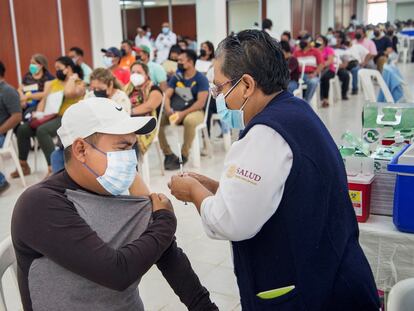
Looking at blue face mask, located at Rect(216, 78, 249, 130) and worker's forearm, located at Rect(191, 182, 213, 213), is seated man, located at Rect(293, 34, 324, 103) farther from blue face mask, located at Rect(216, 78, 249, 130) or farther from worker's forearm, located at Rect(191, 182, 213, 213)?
worker's forearm, located at Rect(191, 182, 213, 213)

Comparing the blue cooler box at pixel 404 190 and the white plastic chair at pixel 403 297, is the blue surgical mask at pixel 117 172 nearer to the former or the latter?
the white plastic chair at pixel 403 297

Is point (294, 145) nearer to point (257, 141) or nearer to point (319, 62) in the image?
point (257, 141)

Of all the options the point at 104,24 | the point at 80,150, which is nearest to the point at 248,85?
the point at 80,150

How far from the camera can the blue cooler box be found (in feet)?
5.65

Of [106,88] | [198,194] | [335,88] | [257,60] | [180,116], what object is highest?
[257,60]

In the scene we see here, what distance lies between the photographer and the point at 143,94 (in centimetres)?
500

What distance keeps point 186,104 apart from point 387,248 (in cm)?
391

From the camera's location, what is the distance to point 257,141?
1.21 metres

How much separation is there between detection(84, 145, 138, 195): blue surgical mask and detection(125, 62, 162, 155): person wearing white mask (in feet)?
10.9

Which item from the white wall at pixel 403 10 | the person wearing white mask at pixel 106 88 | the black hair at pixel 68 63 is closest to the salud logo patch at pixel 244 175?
the person wearing white mask at pixel 106 88

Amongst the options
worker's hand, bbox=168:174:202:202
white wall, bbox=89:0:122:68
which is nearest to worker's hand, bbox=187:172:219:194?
worker's hand, bbox=168:174:202:202

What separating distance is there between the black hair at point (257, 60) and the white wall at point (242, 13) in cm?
1718

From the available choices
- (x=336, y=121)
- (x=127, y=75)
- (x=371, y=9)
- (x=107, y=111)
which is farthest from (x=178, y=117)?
(x=371, y=9)

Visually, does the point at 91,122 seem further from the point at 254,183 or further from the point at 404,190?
the point at 404,190
